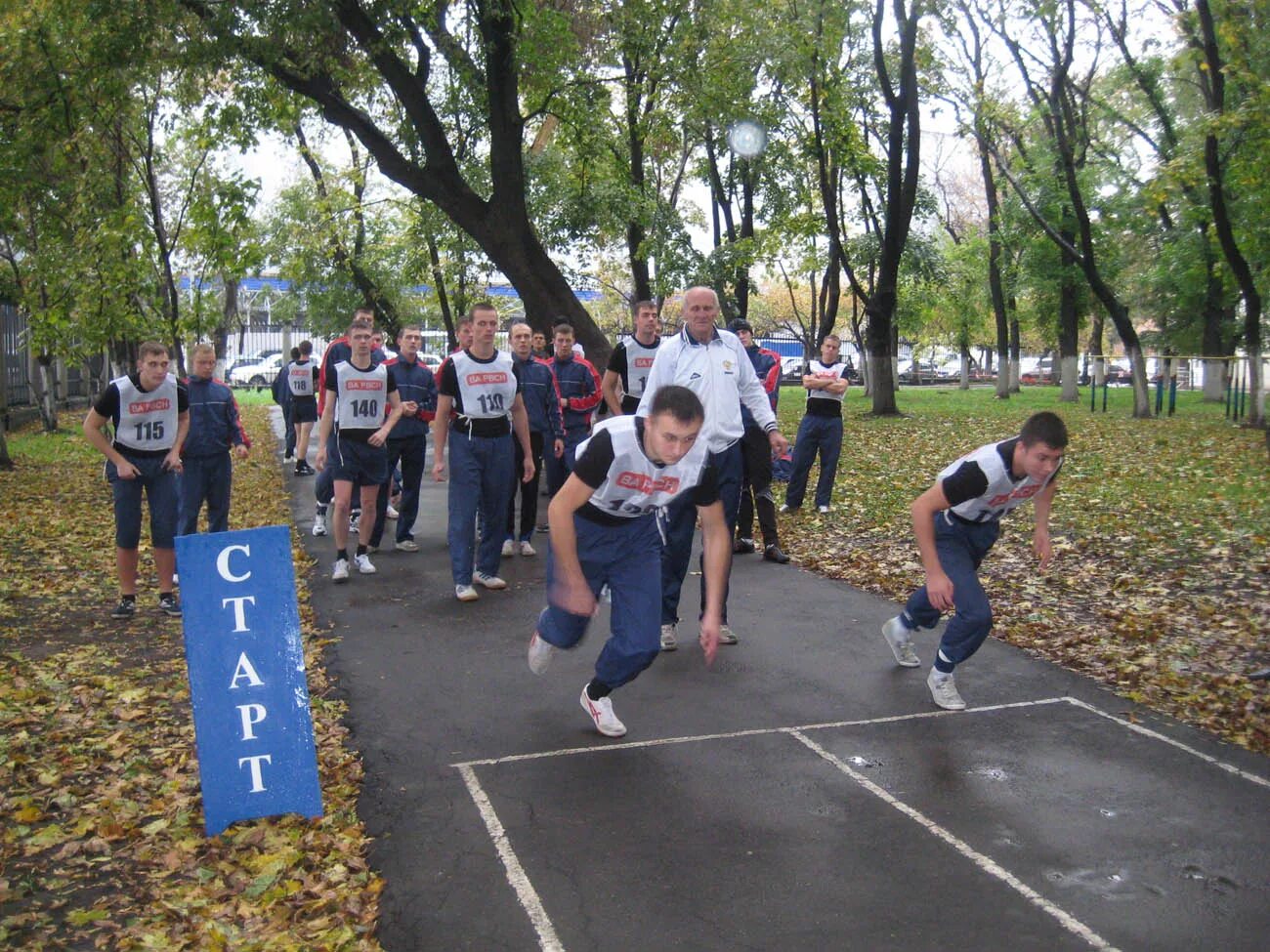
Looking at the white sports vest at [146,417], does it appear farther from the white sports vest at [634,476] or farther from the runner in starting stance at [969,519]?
the runner in starting stance at [969,519]

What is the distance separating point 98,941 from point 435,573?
252 inches

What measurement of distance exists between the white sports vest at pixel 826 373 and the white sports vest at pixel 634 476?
6.93 meters

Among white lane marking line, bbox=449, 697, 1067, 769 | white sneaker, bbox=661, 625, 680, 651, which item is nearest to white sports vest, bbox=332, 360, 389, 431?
white sneaker, bbox=661, 625, 680, 651

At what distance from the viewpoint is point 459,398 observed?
9352 mm

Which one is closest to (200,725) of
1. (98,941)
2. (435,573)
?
(98,941)

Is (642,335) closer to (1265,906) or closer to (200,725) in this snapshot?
(200,725)

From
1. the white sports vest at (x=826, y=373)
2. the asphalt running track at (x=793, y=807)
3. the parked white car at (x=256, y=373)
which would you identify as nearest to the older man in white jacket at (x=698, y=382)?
the asphalt running track at (x=793, y=807)

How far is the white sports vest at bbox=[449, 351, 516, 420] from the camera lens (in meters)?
9.30

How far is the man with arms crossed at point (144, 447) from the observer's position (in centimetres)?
842

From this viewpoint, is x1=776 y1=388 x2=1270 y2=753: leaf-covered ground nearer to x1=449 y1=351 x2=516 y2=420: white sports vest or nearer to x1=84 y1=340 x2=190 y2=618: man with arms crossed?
x1=449 y1=351 x2=516 y2=420: white sports vest

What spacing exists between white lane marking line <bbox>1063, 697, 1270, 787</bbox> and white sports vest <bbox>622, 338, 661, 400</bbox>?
14.8 feet

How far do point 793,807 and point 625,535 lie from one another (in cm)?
152

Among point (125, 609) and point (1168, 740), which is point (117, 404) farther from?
point (1168, 740)

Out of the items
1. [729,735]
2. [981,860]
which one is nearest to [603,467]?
[729,735]
